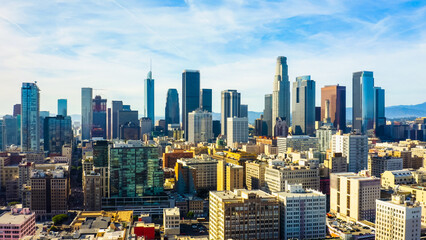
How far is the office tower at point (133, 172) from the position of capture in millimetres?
122312

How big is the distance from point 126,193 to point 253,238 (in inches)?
2231

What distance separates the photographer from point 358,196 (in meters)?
105

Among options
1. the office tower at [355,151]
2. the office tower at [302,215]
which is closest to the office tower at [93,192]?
the office tower at [302,215]

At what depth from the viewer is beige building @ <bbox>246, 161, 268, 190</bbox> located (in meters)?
137

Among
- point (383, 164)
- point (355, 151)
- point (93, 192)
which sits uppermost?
point (355, 151)

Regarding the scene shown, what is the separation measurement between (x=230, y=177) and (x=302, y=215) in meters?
54.2

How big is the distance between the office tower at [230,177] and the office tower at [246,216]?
53911 mm

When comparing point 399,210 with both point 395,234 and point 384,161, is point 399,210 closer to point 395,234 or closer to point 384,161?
point 395,234

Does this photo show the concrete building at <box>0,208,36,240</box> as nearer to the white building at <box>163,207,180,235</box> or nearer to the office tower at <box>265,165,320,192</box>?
the white building at <box>163,207,180,235</box>

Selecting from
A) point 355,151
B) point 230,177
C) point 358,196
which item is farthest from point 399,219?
point 355,151

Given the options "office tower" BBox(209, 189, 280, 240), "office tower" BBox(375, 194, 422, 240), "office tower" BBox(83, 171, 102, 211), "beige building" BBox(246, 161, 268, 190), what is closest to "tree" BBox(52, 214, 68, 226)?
"office tower" BBox(83, 171, 102, 211)

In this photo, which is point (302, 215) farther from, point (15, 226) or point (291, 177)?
point (15, 226)

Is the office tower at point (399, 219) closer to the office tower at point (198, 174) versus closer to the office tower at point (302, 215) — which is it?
the office tower at point (302, 215)

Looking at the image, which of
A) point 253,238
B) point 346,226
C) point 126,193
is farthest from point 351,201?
point 126,193
